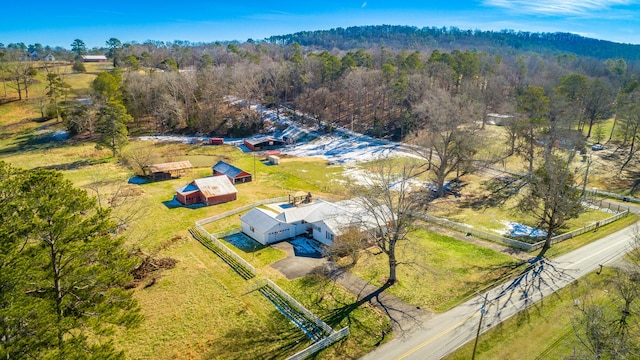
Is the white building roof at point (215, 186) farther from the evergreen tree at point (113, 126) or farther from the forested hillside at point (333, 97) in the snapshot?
the forested hillside at point (333, 97)

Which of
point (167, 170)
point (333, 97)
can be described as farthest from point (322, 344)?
point (333, 97)

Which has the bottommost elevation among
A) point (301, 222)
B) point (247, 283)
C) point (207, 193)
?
point (247, 283)

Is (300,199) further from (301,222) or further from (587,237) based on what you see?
(587,237)

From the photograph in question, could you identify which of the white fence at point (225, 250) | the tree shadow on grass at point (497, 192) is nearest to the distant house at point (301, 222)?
the white fence at point (225, 250)

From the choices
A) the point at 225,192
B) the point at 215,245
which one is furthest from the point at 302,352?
the point at 225,192

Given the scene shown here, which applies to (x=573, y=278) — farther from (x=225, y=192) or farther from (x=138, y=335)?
(x=225, y=192)

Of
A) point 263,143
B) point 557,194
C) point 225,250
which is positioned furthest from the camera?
point 263,143
